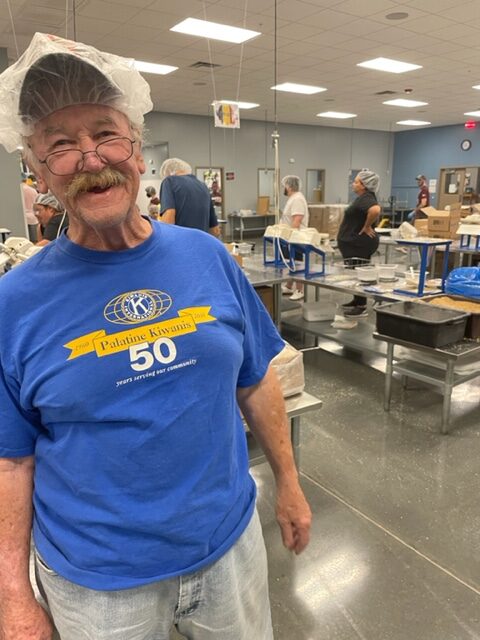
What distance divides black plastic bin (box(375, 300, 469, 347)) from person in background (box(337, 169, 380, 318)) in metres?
1.65

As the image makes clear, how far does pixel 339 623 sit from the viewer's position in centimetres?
152

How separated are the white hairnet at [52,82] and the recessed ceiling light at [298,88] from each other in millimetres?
7548

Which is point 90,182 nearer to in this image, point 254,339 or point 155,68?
point 254,339

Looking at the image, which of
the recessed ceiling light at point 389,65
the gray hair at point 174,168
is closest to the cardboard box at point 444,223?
the recessed ceiling light at point 389,65

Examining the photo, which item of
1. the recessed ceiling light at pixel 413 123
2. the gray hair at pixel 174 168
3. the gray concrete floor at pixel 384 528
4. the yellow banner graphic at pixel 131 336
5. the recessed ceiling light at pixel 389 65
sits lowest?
the gray concrete floor at pixel 384 528

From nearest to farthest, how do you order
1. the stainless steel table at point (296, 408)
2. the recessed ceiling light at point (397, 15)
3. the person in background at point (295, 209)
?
the stainless steel table at point (296, 408) < the recessed ceiling light at point (397, 15) < the person in background at point (295, 209)

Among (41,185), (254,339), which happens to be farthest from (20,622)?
(41,185)

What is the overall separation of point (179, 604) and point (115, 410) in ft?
1.25

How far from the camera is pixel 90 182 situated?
2.54ft

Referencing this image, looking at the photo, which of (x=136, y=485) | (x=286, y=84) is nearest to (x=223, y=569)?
(x=136, y=485)

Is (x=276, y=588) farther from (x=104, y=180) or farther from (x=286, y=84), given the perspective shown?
(x=286, y=84)

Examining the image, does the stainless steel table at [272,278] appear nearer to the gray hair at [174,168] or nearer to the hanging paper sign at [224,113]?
the gray hair at [174,168]

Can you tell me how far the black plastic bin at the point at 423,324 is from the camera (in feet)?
8.28

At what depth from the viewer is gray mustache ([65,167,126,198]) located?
0.77m
